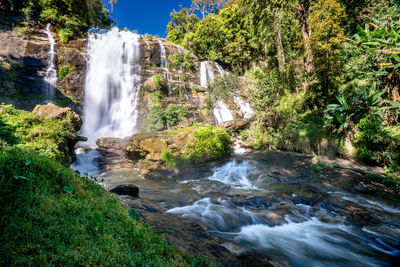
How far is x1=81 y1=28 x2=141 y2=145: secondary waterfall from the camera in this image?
17.3m

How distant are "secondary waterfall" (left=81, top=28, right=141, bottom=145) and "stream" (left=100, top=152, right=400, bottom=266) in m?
10.6

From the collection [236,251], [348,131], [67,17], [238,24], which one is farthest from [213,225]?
[238,24]

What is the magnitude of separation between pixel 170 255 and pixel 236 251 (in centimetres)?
135

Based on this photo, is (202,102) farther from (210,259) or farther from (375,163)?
(210,259)

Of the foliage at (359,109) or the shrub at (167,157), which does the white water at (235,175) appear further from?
the foliage at (359,109)

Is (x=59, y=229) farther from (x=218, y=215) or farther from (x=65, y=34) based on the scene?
(x=65, y=34)

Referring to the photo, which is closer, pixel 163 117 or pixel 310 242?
pixel 310 242

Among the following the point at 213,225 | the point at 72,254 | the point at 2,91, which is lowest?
the point at 213,225

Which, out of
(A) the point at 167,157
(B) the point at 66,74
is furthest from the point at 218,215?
(B) the point at 66,74

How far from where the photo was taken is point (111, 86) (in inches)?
740

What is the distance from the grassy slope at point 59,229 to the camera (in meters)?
1.50

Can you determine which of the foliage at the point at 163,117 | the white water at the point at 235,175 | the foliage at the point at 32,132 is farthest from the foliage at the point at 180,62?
the foliage at the point at 32,132

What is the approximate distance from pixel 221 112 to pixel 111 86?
11.5 m

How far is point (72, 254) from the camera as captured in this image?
5.09ft
